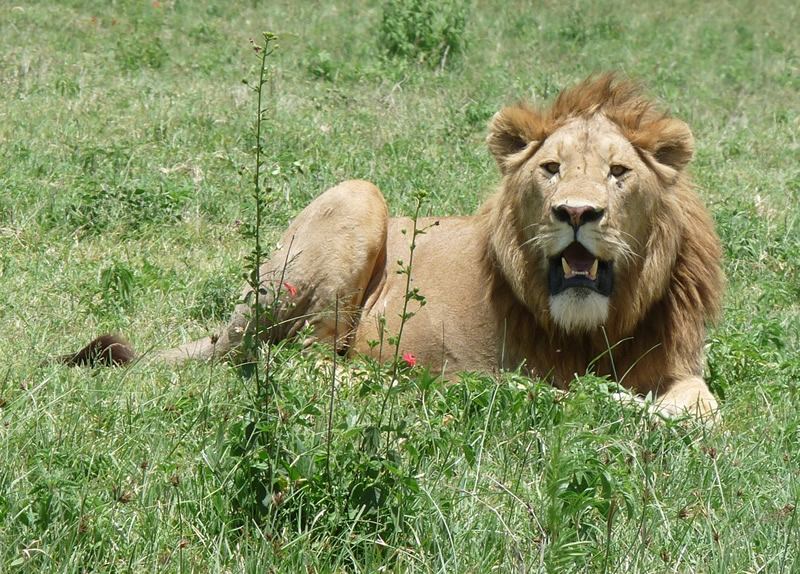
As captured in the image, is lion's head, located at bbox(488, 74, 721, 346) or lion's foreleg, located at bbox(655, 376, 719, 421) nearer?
lion's foreleg, located at bbox(655, 376, 719, 421)

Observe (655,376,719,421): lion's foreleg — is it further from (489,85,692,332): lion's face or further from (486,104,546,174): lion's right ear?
(486,104,546,174): lion's right ear

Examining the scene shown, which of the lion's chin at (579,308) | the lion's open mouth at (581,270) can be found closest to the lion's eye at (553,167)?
the lion's open mouth at (581,270)

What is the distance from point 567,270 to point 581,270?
6 centimetres

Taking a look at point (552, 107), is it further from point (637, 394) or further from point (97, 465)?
point (97, 465)

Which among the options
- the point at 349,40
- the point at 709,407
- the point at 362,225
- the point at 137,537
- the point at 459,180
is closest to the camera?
the point at 137,537

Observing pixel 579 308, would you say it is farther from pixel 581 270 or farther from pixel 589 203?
pixel 589 203

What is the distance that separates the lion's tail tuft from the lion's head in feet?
5.34

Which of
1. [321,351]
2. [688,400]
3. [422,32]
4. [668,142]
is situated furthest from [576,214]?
[422,32]

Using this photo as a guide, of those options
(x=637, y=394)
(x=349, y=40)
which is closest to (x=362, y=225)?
(x=637, y=394)

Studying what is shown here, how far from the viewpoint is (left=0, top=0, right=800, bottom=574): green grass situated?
3.37 m

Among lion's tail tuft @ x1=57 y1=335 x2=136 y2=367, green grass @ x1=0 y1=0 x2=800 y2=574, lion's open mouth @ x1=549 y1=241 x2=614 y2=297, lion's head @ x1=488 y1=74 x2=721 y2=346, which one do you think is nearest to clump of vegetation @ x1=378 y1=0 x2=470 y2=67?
green grass @ x1=0 y1=0 x2=800 y2=574

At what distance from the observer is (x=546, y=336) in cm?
516

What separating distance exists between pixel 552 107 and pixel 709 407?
1.48m

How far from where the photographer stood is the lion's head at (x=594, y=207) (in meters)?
4.83
